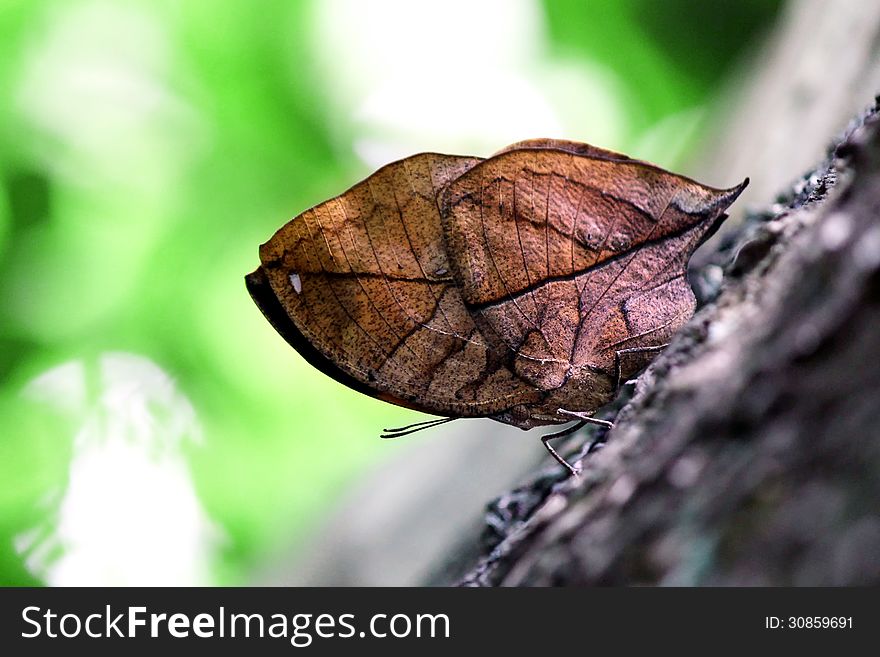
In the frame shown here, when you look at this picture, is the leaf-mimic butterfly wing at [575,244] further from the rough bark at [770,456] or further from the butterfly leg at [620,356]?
the rough bark at [770,456]

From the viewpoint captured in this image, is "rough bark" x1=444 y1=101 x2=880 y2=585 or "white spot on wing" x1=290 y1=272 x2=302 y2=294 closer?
"rough bark" x1=444 y1=101 x2=880 y2=585

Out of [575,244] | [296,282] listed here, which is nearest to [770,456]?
[575,244]

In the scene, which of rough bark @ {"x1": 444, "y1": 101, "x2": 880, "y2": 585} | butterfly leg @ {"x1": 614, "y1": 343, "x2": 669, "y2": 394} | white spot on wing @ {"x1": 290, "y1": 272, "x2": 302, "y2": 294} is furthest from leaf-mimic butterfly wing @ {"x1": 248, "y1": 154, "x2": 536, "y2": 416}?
rough bark @ {"x1": 444, "y1": 101, "x2": 880, "y2": 585}

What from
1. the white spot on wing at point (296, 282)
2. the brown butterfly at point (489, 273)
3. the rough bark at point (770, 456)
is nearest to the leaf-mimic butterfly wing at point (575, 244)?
the brown butterfly at point (489, 273)

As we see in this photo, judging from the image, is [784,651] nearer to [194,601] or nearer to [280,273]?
[194,601]

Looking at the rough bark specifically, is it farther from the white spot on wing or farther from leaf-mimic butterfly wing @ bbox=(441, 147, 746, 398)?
the white spot on wing

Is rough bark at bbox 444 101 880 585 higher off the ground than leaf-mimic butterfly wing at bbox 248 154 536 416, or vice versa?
leaf-mimic butterfly wing at bbox 248 154 536 416

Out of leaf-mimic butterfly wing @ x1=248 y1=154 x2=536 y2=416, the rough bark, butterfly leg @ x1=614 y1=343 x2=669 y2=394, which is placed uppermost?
leaf-mimic butterfly wing @ x1=248 y1=154 x2=536 y2=416

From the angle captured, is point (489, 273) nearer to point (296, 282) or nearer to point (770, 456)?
point (296, 282)
